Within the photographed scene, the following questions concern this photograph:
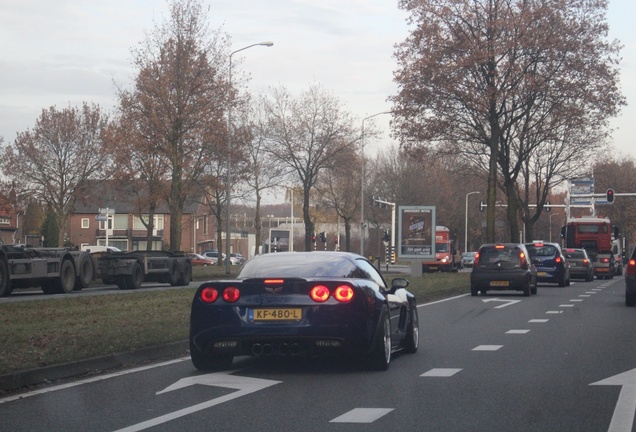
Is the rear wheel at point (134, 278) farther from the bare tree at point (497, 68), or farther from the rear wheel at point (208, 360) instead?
the rear wheel at point (208, 360)

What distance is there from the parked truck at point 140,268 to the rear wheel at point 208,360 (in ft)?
77.6

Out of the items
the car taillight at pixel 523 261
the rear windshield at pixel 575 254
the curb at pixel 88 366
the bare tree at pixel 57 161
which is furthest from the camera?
the bare tree at pixel 57 161

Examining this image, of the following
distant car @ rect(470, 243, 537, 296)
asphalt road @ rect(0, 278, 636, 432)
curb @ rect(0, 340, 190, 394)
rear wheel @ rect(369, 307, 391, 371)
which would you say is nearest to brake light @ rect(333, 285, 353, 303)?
rear wheel @ rect(369, 307, 391, 371)

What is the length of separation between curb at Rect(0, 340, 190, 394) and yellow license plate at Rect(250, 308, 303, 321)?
1995 millimetres

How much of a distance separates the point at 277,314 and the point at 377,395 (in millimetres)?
1698

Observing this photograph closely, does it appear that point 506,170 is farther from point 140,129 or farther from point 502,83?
point 140,129

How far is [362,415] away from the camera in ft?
28.1

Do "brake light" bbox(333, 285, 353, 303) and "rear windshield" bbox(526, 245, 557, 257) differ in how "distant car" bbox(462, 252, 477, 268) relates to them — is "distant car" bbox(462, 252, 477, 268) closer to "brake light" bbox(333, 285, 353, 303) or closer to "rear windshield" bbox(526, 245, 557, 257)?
"rear windshield" bbox(526, 245, 557, 257)

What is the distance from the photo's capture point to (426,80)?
149 ft

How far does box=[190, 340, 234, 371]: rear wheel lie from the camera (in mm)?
11500

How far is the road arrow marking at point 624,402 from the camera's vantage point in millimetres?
7930

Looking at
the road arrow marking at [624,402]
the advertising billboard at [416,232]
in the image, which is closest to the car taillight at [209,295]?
the road arrow marking at [624,402]

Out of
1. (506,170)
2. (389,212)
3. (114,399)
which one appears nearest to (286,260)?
(114,399)

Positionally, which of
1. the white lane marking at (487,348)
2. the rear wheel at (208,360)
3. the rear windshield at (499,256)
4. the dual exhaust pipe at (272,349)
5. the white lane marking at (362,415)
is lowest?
the white lane marking at (487,348)
